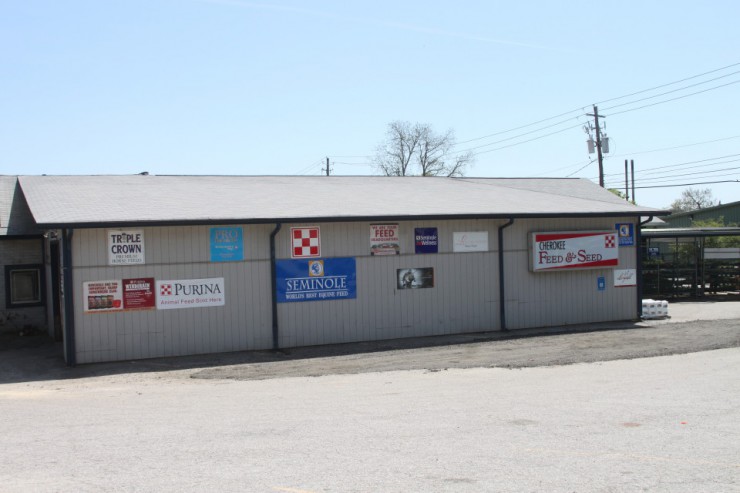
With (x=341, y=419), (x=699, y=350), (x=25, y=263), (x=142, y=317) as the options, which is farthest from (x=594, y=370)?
(x=25, y=263)

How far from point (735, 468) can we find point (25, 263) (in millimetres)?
18289

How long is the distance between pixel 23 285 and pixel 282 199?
301 inches

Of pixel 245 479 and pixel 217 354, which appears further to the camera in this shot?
pixel 217 354

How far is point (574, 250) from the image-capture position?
19.9 m

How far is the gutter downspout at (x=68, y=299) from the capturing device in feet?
46.9

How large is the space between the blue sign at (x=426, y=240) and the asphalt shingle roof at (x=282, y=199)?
0.56 metres

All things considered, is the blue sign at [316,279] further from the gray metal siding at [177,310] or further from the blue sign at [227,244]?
the blue sign at [227,244]

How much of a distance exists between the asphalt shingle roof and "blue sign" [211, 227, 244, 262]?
1.37 ft

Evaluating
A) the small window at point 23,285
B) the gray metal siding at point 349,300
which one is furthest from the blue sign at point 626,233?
the small window at point 23,285

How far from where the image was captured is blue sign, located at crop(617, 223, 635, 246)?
2083 centimetres

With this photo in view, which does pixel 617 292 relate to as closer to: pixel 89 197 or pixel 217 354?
pixel 217 354

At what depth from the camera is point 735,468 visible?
6.13 metres

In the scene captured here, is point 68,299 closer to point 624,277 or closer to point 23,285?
point 23,285

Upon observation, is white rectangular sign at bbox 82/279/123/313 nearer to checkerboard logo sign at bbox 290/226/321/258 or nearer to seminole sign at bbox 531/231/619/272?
checkerboard logo sign at bbox 290/226/321/258
